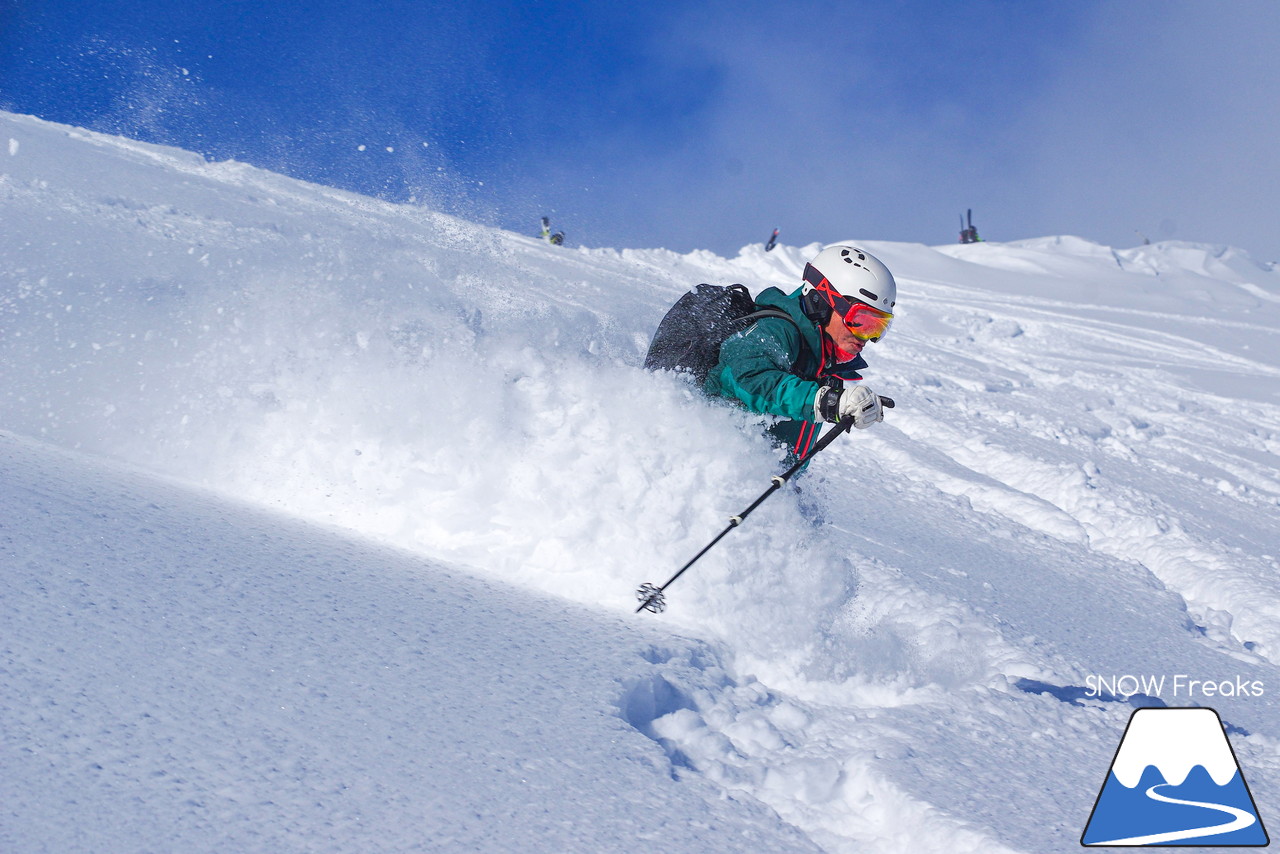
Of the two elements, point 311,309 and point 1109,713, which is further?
point 311,309

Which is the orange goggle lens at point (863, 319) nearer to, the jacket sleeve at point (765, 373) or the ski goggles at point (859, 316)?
the ski goggles at point (859, 316)

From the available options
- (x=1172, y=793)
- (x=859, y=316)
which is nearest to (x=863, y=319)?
(x=859, y=316)

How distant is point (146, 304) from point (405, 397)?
181cm

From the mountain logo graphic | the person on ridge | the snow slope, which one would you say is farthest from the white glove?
the mountain logo graphic

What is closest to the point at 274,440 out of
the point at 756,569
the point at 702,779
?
the point at 756,569

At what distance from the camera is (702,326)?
378cm

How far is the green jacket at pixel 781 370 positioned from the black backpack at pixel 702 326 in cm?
6

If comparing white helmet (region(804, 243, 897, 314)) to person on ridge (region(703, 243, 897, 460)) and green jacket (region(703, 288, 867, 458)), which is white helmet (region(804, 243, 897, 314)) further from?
green jacket (region(703, 288, 867, 458))

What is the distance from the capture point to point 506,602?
2.61 meters

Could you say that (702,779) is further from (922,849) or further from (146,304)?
(146,304)

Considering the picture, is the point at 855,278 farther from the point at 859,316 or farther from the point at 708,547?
the point at 708,547

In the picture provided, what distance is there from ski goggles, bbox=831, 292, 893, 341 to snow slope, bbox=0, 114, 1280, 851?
0.76 metres

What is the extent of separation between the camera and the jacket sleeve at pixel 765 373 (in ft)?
11.1

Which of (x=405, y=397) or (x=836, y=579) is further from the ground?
(x=405, y=397)
